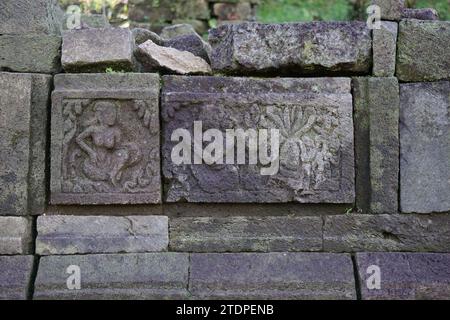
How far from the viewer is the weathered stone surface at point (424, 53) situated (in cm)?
403

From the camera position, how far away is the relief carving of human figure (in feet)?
13.0

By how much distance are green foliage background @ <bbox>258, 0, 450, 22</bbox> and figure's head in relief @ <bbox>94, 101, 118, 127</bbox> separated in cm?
532

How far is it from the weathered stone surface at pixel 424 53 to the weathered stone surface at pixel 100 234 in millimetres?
1848

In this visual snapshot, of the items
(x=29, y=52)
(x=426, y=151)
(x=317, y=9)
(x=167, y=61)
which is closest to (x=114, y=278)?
(x=167, y=61)

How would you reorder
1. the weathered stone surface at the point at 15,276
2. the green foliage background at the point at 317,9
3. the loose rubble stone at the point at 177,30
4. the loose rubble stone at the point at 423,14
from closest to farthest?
the weathered stone surface at the point at 15,276, the loose rubble stone at the point at 423,14, the loose rubble stone at the point at 177,30, the green foliage background at the point at 317,9

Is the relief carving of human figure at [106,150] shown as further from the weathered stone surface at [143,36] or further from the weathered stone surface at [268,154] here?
the weathered stone surface at [143,36]

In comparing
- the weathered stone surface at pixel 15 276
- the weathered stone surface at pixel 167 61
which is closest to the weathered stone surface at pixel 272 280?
the weathered stone surface at pixel 15 276

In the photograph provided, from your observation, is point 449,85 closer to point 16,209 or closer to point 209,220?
point 209,220

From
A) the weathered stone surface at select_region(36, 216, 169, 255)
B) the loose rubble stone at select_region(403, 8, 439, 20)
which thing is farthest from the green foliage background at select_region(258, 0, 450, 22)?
the weathered stone surface at select_region(36, 216, 169, 255)

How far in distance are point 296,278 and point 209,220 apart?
66cm

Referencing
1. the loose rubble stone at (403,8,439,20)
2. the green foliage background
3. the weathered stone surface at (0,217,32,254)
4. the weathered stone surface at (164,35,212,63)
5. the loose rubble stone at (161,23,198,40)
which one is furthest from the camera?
the green foliage background

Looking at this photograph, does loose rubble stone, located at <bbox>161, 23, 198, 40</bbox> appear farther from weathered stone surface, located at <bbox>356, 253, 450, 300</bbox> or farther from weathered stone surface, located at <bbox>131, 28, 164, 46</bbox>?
weathered stone surface, located at <bbox>356, 253, 450, 300</bbox>

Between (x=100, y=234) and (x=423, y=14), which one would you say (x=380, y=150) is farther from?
(x=100, y=234)
